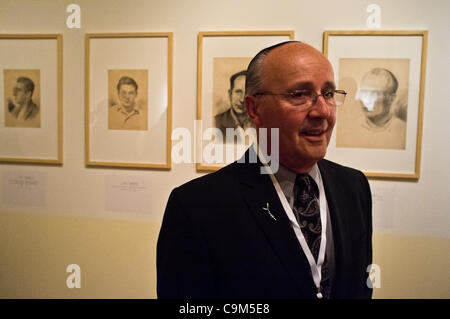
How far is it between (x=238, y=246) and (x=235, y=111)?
1.95 ft

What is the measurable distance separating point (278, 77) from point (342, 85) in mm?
544

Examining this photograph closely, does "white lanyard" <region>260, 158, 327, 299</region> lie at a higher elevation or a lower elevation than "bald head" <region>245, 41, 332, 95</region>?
lower

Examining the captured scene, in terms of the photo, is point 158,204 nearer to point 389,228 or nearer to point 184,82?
point 184,82

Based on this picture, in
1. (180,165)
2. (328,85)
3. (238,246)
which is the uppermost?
(328,85)

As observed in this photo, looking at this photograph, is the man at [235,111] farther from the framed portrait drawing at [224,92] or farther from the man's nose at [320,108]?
the man's nose at [320,108]

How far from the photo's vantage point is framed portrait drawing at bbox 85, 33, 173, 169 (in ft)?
4.09

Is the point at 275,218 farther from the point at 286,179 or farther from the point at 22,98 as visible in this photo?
the point at 22,98

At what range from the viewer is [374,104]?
3.95 feet

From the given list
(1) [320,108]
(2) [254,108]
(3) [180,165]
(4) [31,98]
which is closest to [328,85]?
(1) [320,108]

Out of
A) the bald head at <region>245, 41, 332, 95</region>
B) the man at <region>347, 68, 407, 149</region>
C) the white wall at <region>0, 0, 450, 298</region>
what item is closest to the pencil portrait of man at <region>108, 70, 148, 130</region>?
the white wall at <region>0, 0, 450, 298</region>

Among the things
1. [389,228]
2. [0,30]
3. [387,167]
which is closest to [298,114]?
[387,167]

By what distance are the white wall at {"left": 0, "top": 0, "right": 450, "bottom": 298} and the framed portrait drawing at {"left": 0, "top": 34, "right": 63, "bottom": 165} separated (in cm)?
4

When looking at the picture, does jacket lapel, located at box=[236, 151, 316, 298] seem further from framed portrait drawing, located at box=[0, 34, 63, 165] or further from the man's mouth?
framed portrait drawing, located at box=[0, 34, 63, 165]

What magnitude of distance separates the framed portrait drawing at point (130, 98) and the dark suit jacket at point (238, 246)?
1.45 feet
